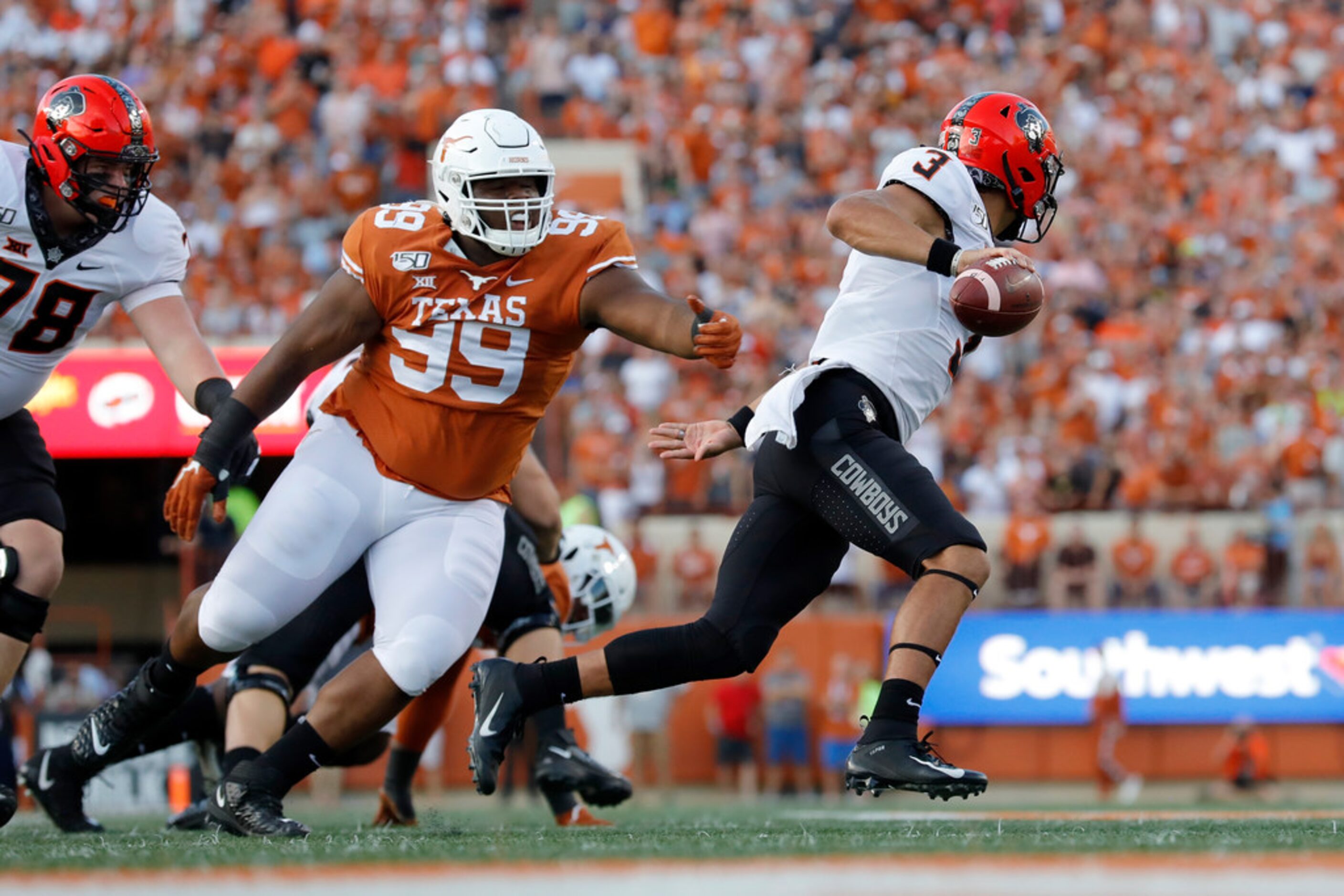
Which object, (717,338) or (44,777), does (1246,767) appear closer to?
(44,777)

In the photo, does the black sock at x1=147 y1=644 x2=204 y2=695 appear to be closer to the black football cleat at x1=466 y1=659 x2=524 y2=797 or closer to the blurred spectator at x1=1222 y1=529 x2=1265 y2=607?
the black football cleat at x1=466 y1=659 x2=524 y2=797

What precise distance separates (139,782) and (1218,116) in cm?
1280

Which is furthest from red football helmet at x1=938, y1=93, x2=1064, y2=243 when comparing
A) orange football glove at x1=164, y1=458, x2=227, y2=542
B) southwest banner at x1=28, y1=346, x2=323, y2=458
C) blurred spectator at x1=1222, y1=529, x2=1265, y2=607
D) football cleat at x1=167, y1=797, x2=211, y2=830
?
blurred spectator at x1=1222, y1=529, x2=1265, y2=607

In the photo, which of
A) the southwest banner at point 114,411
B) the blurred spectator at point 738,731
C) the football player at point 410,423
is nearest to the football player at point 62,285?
the football player at point 410,423

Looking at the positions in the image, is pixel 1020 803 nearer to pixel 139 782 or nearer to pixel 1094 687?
pixel 1094 687

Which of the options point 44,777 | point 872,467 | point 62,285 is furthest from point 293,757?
point 872,467

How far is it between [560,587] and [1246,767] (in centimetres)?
847

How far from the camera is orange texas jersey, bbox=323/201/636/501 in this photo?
193 inches

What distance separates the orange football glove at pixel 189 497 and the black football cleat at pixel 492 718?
0.86 metres

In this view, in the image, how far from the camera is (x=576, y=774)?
5.70 metres

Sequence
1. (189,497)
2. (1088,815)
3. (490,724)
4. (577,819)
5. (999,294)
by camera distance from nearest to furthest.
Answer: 1. (999,294)
2. (490,724)
3. (189,497)
4. (577,819)
5. (1088,815)

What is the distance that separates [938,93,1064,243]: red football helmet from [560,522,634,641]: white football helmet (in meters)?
2.36

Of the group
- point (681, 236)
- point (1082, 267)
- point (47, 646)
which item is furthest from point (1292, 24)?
point (47, 646)

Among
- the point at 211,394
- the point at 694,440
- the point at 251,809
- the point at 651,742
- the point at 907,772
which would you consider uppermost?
the point at 211,394
